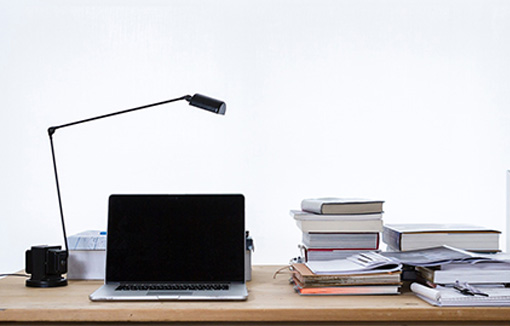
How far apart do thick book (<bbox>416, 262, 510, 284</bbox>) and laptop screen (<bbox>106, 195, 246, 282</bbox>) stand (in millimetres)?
485

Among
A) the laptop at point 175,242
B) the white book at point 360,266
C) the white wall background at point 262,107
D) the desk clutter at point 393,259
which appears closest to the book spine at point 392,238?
the desk clutter at point 393,259

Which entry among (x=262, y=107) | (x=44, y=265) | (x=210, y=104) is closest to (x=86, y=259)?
(x=44, y=265)

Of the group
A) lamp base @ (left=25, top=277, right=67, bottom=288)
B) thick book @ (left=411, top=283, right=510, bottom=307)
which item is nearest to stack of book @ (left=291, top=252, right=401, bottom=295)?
thick book @ (left=411, top=283, right=510, bottom=307)

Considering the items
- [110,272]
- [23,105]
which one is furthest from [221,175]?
[110,272]

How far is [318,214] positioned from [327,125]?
0.97 meters

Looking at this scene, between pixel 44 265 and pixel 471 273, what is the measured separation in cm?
107

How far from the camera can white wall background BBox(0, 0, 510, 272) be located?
8.11ft

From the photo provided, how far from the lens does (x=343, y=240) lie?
1.61 m

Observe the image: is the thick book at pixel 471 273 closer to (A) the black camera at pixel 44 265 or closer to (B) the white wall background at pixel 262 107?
(A) the black camera at pixel 44 265

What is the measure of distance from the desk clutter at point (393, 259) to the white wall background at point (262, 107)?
0.79 m

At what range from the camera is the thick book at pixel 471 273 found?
1.36 metres

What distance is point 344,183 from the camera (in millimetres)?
2496

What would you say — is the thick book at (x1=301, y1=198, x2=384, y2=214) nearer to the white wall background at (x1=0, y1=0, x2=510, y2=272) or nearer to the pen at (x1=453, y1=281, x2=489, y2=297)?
the pen at (x1=453, y1=281, x2=489, y2=297)

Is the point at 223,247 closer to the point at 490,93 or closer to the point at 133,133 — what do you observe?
the point at 133,133
